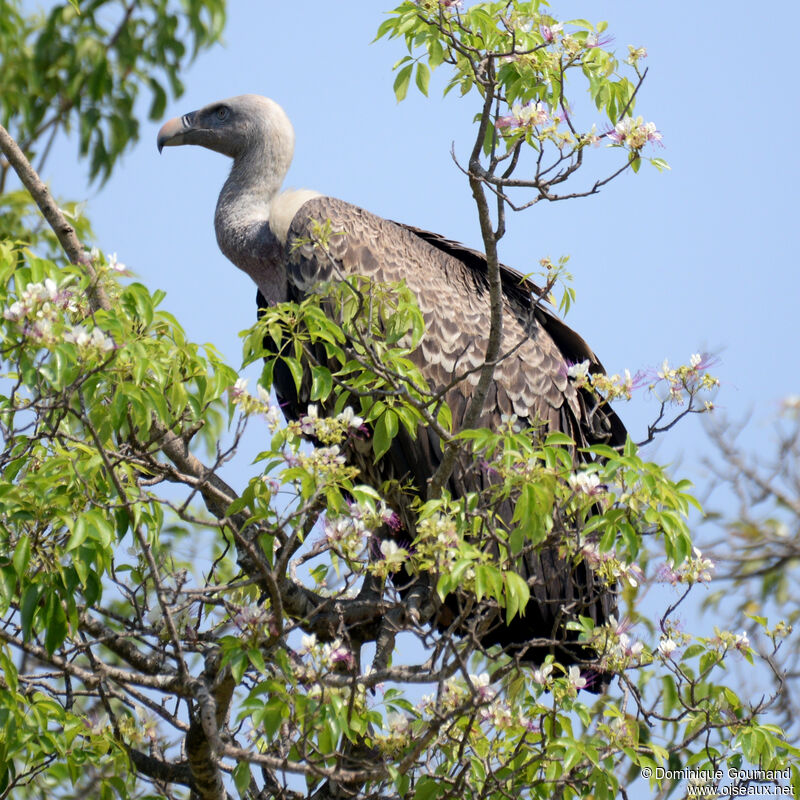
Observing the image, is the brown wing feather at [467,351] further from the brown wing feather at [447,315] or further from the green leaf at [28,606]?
the green leaf at [28,606]

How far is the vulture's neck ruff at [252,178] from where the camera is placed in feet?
22.3

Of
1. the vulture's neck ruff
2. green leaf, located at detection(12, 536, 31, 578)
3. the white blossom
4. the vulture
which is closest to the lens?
green leaf, located at detection(12, 536, 31, 578)

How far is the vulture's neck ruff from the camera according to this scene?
6.79m

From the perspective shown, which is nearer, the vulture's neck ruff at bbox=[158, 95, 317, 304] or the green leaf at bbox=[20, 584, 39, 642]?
the green leaf at bbox=[20, 584, 39, 642]

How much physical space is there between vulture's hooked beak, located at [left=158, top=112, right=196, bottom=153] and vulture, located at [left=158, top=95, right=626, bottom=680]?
666 mm

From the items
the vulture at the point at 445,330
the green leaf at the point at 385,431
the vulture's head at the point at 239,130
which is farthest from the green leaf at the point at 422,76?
the vulture's head at the point at 239,130

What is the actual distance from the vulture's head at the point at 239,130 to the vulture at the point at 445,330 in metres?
0.36

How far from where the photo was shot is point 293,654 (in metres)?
4.09

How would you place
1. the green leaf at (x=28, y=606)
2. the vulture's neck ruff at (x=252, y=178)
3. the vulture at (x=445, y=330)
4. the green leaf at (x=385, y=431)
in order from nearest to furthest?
the green leaf at (x=28, y=606), the green leaf at (x=385, y=431), the vulture at (x=445, y=330), the vulture's neck ruff at (x=252, y=178)

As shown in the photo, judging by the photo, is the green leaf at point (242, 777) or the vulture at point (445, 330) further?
the vulture at point (445, 330)

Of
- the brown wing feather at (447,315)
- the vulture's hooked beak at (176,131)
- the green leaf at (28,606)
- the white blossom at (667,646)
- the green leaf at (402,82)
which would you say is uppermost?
the vulture's hooked beak at (176,131)

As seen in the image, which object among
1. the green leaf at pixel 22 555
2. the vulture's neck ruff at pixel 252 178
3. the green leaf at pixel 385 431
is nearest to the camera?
the green leaf at pixel 22 555

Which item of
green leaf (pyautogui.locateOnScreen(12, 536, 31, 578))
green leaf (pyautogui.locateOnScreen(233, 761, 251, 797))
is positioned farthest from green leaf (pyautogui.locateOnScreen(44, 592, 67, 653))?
green leaf (pyautogui.locateOnScreen(233, 761, 251, 797))

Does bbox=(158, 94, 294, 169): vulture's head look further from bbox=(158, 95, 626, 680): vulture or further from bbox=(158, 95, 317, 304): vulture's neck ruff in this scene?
bbox=(158, 95, 626, 680): vulture
